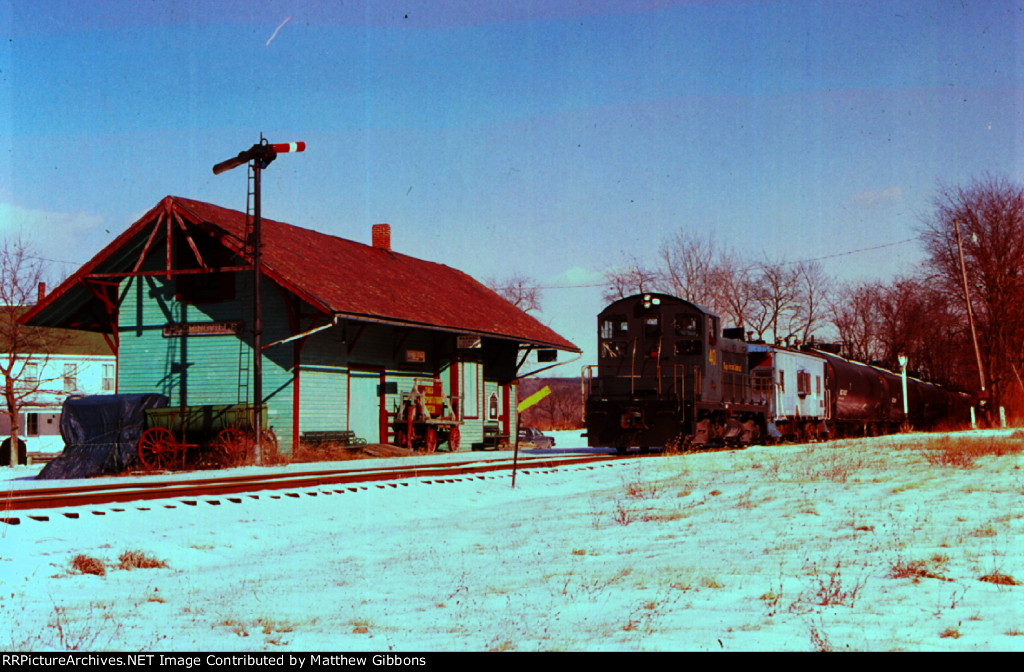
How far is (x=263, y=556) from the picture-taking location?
368 inches

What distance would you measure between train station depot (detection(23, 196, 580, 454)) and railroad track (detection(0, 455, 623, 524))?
535 cm

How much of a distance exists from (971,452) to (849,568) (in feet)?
33.7

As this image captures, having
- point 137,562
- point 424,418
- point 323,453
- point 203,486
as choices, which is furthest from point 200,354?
point 137,562

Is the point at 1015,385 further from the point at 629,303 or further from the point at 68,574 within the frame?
the point at 68,574

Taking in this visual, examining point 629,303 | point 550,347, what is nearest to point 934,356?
point 550,347

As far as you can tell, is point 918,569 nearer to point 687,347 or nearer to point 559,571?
point 559,571

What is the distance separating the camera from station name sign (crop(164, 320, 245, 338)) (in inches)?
986

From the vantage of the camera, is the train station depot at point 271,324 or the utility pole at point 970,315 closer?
the train station depot at point 271,324

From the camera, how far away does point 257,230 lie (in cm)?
2200

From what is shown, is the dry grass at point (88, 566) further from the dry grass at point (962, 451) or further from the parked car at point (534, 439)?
the parked car at point (534, 439)

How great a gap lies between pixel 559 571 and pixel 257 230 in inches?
643

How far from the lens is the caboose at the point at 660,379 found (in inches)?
891

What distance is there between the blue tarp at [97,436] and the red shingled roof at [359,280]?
15.4ft

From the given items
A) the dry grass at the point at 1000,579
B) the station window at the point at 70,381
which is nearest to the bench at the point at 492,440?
the station window at the point at 70,381
